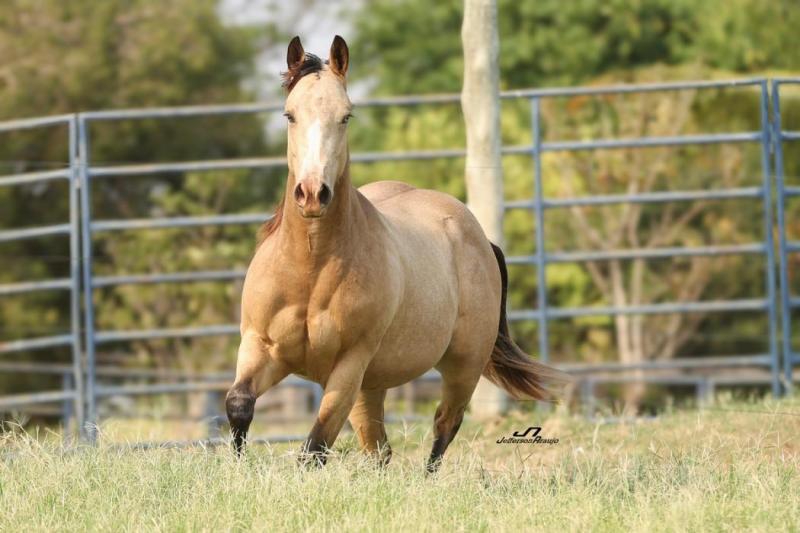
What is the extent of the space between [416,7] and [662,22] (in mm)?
3989

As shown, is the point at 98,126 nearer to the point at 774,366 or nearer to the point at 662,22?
the point at 662,22

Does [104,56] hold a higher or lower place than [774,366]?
higher

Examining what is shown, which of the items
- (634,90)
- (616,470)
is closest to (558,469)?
(616,470)

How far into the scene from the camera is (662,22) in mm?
21781

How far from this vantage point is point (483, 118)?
8.05m

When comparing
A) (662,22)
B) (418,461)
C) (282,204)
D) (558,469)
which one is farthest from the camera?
(662,22)

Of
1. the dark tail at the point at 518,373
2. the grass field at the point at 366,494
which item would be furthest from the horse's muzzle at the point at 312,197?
the dark tail at the point at 518,373

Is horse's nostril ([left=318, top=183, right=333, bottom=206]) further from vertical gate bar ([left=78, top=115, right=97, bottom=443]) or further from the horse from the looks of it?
vertical gate bar ([left=78, top=115, right=97, bottom=443])

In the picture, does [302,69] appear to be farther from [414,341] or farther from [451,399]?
[451,399]

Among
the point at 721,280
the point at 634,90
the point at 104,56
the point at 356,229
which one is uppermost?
the point at 104,56

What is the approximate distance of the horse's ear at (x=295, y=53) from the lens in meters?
5.21

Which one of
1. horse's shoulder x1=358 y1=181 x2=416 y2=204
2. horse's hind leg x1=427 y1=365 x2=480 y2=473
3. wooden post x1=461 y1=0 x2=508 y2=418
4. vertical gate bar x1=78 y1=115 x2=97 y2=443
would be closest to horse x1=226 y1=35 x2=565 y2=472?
horse's hind leg x1=427 y1=365 x2=480 y2=473

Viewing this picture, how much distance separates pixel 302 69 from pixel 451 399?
1834 mm

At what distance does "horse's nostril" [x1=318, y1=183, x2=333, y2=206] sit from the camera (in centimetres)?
468
